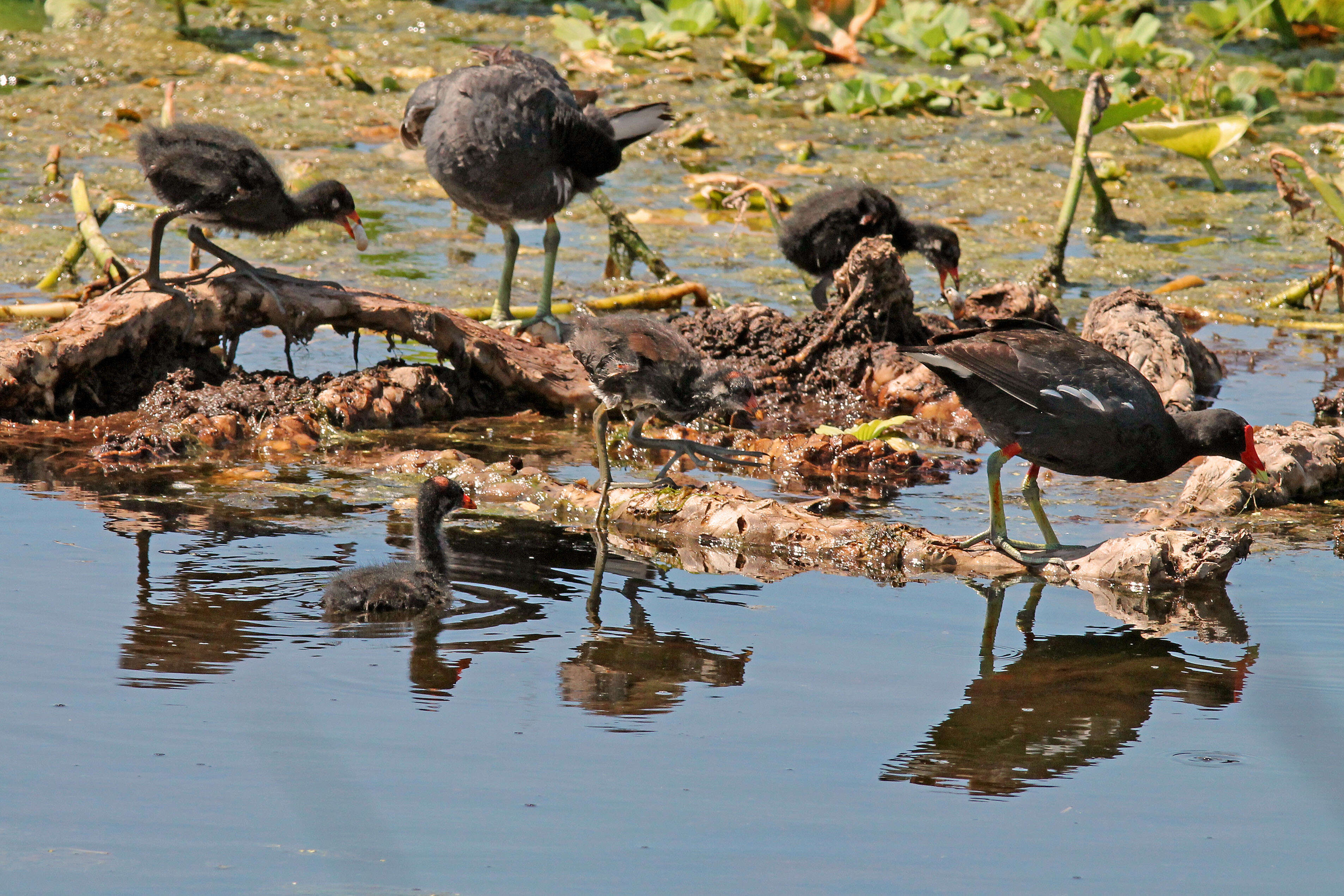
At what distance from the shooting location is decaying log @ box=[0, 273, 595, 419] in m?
5.96

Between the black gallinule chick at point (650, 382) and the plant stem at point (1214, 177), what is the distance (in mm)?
5714

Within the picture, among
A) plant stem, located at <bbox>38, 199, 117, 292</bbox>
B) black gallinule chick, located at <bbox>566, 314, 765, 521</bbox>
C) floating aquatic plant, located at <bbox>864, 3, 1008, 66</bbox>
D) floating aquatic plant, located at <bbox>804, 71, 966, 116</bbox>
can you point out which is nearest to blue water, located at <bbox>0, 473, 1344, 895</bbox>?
black gallinule chick, located at <bbox>566, 314, 765, 521</bbox>

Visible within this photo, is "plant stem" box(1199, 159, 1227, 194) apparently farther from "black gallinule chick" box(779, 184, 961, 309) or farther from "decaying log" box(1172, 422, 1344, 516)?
"decaying log" box(1172, 422, 1344, 516)

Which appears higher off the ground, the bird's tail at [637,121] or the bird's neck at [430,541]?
the bird's tail at [637,121]

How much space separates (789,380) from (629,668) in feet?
11.7

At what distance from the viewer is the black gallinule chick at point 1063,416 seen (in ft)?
15.8

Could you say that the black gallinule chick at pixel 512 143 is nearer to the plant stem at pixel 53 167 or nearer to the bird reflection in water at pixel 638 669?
the plant stem at pixel 53 167

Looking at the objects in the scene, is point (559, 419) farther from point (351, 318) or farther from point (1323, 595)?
point (1323, 595)

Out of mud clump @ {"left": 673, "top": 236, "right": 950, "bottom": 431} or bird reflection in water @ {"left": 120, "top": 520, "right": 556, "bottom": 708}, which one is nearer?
bird reflection in water @ {"left": 120, "top": 520, "right": 556, "bottom": 708}

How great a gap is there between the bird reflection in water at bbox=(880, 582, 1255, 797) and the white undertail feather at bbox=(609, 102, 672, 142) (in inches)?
154

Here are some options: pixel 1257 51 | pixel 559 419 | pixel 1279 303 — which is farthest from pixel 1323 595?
pixel 1257 51

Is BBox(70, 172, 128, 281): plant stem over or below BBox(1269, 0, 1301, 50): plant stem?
below

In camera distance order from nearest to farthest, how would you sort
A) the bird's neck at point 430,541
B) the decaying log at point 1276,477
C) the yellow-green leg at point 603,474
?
the bird's neck at point 430,541, the yellow-green leg at point 603,474, the decaying log at point 1276,477

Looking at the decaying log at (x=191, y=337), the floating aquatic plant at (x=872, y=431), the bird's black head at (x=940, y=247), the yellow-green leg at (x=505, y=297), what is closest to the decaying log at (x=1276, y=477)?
the floating aquatic plant at (x=872, y=431)
